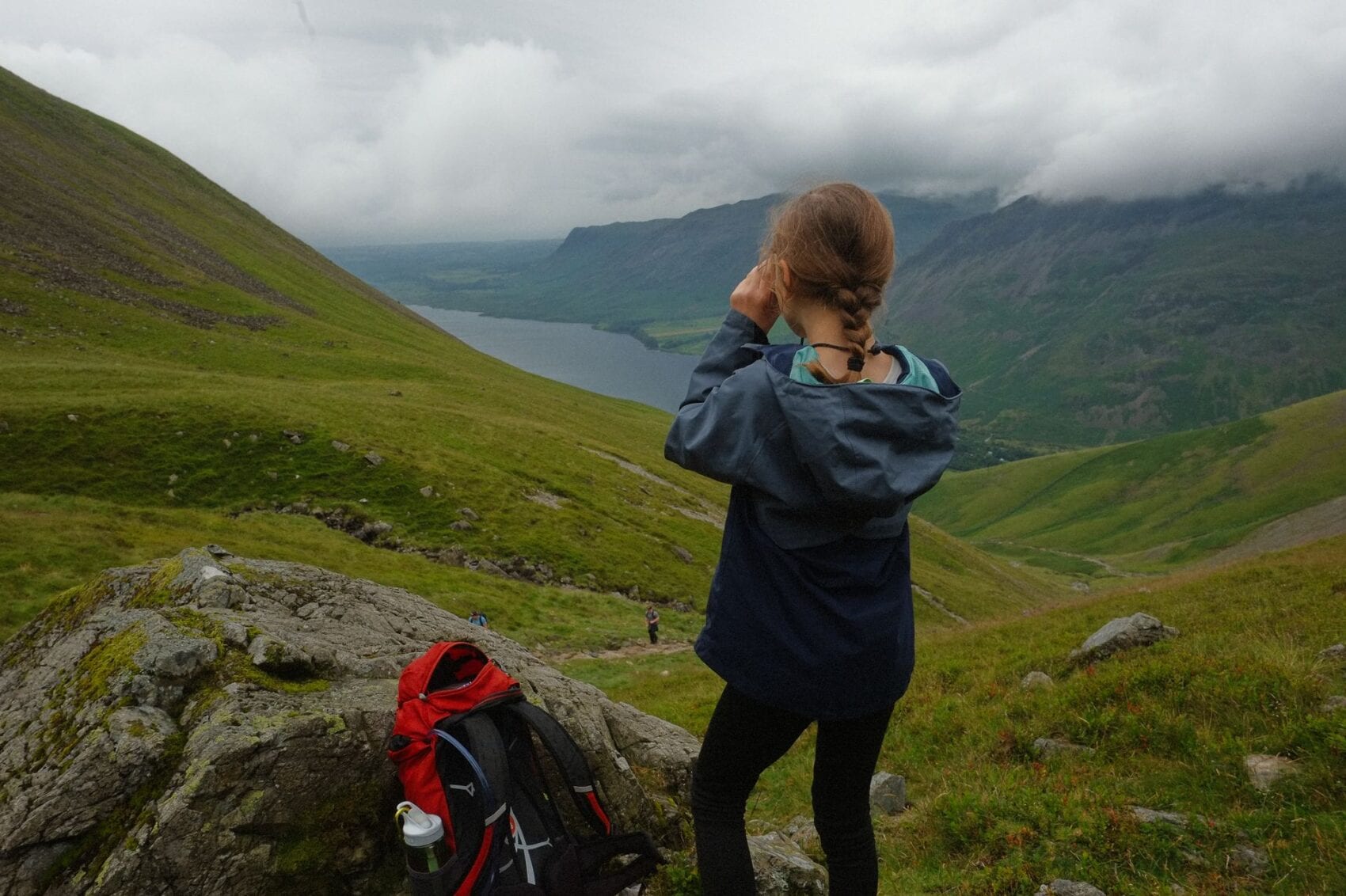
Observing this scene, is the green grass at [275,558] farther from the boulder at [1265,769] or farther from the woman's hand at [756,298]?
the boulder at [1265,769]

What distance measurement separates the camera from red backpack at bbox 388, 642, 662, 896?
4.09m

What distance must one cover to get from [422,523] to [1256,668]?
1282 inches

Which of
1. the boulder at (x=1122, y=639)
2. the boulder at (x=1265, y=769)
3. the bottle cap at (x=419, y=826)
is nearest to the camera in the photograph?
the bottle cap at (x=419, y=826)

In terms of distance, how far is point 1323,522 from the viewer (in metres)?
110

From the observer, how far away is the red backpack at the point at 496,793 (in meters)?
4.09

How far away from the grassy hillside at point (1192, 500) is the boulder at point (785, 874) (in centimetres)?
15697

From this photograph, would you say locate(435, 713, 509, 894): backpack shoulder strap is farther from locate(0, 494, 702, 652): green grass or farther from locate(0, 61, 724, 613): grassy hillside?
locate(0, 61, 724, 613): grassy hillside

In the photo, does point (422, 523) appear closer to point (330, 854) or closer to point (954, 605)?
point (330, 854)

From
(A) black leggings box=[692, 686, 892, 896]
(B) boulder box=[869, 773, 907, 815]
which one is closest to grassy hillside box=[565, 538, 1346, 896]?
(B) boulder box=[869, 773, 907, 815]

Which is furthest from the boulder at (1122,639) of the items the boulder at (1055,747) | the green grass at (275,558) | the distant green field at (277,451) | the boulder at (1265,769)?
the distant green field at (277,451)

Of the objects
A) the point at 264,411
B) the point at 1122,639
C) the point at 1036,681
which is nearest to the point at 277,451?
the point at 264,411

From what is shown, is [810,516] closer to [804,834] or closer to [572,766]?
[572,766]

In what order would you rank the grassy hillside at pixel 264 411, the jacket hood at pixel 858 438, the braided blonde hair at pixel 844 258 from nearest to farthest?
the jacket hood at pixel 858 438 → the braided blonde hair at pixel 844 258 → the grassy hillside at pixel 264 411

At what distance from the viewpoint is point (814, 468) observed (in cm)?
293
